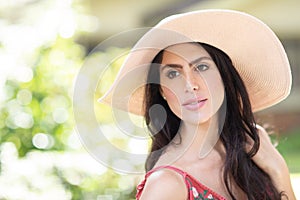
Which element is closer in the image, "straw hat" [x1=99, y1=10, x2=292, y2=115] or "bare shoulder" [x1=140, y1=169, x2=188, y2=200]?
"bare shoulder" [x1=140, y1=169, x2=188, y2=200]

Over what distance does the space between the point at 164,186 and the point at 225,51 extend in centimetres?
47

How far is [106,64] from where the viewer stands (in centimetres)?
396

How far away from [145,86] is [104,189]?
1.03 m

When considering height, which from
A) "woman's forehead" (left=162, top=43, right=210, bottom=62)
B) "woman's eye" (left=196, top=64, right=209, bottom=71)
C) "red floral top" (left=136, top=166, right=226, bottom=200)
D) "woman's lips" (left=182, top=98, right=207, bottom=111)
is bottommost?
"red floral top" (left=136, top=166, right=226, bottom=200)

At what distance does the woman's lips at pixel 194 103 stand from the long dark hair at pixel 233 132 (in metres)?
0.15

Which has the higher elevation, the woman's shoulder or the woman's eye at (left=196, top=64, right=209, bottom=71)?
the woman's eye at (left=196, top=64, right=209, bottom=71)

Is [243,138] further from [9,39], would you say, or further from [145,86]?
[9,39]

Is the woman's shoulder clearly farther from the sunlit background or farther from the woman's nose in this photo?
the sunlit background

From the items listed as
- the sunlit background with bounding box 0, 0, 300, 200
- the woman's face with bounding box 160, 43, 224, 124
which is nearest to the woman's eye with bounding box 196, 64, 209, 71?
the woman's face with bounding box 160, 43, 224, 124

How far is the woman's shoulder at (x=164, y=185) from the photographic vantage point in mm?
2273

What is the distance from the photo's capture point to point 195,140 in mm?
2484

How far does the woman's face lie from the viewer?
2.35 metres

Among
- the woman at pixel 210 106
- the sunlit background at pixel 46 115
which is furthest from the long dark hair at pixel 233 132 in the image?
the sunlit background at pixel 46 115

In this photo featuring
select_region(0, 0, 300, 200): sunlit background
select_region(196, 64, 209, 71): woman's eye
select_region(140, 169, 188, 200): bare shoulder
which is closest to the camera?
select_region(140, 169, 188, 200): bare shoulder
